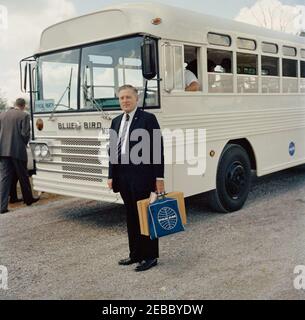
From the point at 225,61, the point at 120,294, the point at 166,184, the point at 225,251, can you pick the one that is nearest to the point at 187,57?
the point at 225,61

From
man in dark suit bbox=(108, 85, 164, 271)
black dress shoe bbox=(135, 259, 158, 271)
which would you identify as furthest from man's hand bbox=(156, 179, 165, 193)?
black dress shoe bbox=(135, 259, 158, 271)

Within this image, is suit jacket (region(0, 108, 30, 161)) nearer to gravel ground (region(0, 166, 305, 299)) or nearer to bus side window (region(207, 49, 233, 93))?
gravel ground (region(0, 166, 305, 299))

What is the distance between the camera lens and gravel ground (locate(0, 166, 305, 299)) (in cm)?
395

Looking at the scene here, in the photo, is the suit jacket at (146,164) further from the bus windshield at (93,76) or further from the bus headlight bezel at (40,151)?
the bus headlight bezel at (40,151)

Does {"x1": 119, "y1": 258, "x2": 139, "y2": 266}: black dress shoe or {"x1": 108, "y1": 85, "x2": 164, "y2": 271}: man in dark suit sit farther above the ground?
{"x1": 108, "y1": 85, "x2": 164, "y2": 271}: man in dark suit

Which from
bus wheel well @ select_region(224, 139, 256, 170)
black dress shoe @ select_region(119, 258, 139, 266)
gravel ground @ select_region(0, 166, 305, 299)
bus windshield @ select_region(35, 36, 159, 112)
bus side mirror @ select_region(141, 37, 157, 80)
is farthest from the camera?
bus wheel well @ select_region(224, 139, 256, 170)

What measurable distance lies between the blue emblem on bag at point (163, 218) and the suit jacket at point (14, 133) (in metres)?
3.74

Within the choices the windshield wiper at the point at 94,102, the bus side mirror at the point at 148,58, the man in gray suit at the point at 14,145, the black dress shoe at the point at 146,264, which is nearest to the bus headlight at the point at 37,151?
the man in gray suit at the point at 14,145

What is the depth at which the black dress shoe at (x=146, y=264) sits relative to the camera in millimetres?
4422

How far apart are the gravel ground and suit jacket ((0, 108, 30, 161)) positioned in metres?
0.89
